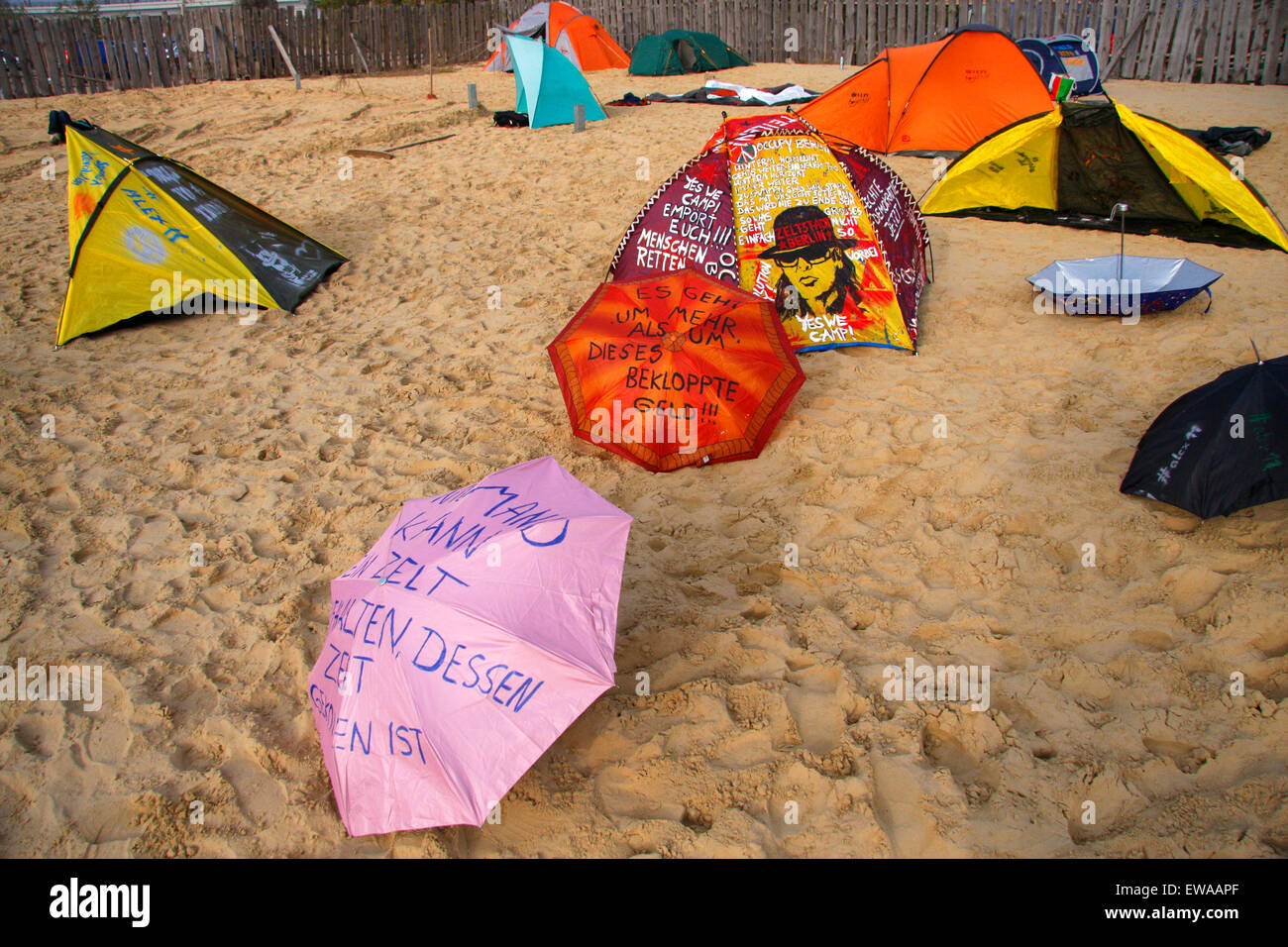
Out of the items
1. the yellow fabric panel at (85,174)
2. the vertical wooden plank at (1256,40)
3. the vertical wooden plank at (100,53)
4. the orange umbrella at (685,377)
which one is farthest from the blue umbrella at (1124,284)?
the vertical wooden plank at (100,53)

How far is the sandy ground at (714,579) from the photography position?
2.28 m

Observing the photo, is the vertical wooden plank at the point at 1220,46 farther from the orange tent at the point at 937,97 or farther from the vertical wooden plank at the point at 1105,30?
the orange tent at the point at 937,97

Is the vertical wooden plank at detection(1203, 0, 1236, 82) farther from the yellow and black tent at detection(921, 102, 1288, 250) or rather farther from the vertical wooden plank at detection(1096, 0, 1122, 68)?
the yellow and black tent at detection(921, 102, 1288, 250)

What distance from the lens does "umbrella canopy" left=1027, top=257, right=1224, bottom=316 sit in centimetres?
487

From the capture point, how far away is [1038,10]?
12.2 meters

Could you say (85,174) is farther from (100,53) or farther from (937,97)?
(100,53)

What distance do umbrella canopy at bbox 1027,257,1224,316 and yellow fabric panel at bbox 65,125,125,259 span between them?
266 inches

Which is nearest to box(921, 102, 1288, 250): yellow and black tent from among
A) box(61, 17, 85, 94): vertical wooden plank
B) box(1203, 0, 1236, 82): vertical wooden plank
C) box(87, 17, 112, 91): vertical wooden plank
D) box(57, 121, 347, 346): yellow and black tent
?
box(57, 121, 347, 346): yellow and black tent

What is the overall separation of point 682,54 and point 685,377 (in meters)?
12.5

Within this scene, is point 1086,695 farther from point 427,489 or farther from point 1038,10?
point 1038,10

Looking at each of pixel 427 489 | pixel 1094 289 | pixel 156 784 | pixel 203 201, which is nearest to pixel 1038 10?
pixel 1094 289

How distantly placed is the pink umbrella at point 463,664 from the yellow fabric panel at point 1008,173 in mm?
6366

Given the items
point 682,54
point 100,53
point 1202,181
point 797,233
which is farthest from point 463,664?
point 100,53
